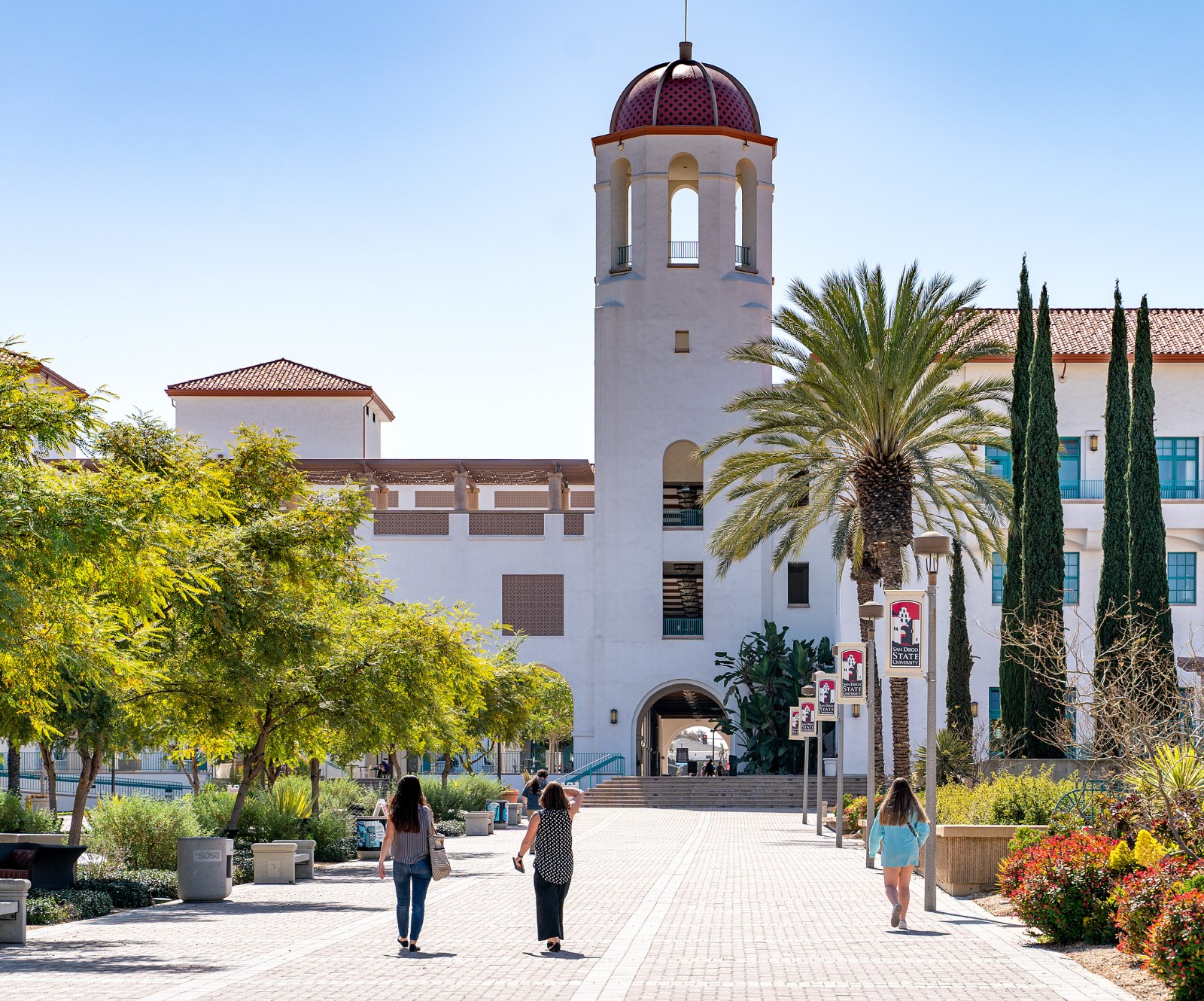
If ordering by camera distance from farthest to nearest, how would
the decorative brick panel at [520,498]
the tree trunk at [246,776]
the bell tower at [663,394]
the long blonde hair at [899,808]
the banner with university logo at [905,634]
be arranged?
the decorative brick panel at [520,498]
the bell tower at [663,394]
the tree trunk at [246,776]
the banner with university logo at [905,634]
the long blonde hair at [899,808]

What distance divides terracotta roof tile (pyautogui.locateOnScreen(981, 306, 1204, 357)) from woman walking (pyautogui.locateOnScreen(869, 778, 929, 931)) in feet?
124

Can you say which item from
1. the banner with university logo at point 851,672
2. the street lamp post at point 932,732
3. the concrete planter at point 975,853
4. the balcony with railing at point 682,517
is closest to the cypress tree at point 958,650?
the balcony with railing at point 682,517

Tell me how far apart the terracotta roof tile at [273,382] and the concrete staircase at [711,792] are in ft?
81.9

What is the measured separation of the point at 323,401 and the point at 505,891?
171 feet

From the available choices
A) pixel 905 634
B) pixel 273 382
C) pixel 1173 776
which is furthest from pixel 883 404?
pixel 273 382

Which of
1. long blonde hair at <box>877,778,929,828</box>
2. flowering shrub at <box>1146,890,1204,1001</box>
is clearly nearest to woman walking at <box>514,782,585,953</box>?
long blonde hair at <box>877,778,929,828</box>

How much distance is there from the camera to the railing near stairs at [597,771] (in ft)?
177

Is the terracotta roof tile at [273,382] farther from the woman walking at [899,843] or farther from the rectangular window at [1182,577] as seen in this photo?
the woman walking at [899,843]

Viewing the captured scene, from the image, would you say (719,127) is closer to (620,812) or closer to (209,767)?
(620,812)

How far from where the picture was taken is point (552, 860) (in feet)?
43.4

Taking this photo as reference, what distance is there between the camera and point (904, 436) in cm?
3312

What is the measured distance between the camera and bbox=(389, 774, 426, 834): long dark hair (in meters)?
13.8

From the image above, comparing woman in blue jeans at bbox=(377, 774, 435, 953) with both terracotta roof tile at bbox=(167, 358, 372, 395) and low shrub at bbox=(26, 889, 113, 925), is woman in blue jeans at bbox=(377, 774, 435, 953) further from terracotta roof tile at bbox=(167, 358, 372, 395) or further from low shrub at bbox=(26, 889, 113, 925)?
terracotta roof tile at bbox=(167, 358, 372, 395)

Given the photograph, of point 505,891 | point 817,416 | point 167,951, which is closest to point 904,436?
point 817,416
